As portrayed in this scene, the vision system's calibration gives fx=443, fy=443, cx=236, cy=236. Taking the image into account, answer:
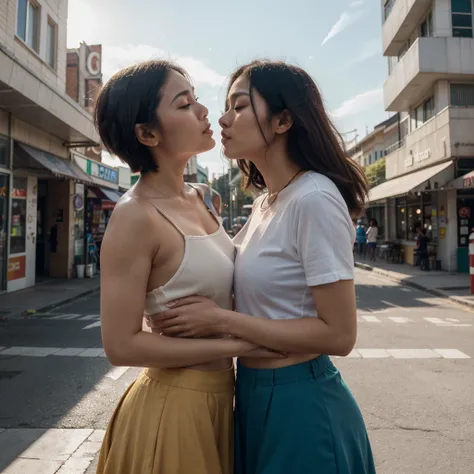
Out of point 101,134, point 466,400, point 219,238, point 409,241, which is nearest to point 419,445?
point 466,400

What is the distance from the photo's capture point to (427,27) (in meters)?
17.4

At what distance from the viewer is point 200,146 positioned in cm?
165

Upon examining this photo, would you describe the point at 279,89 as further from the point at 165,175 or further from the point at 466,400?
the point at 466,400

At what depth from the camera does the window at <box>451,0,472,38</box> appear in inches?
637

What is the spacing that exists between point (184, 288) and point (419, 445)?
9.36 feet

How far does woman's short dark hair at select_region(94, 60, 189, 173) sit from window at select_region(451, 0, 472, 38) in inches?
720

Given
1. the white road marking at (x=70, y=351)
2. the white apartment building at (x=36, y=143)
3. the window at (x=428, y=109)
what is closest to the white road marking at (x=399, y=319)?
the white road marking at (x=70, y=351)

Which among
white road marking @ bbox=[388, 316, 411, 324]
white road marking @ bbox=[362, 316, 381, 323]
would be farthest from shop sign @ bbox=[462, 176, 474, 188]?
white road marking @ bbox=[362, 316, 381, 323]

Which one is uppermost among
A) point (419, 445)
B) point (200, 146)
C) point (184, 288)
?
point (200, 146)

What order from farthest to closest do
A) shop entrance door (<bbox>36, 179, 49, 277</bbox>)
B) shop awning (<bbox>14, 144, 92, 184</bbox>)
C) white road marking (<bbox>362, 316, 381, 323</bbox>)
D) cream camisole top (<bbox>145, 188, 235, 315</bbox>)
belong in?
shop entrance door (<bbox>36, 179, 49, 277</bbox>), shop awning (<bbox>14, 144, 92, 184</bbox>), white road marking (<bbox>362, 316, 381, 323</bbox>), cream camisole top (<bbox>145, 188, 235, 315</bbox>)

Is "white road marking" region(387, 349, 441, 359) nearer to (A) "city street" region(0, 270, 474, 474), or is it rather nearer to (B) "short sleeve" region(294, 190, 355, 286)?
(A) "city street" region(0, 270, 474, 474)

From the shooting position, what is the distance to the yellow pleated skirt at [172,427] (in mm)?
1305

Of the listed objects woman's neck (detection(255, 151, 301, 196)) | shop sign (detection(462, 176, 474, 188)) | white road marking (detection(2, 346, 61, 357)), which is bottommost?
white road marking (detection(2, 346, 61, 357))

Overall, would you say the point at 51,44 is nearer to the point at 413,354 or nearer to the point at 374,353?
the point at 374,353
